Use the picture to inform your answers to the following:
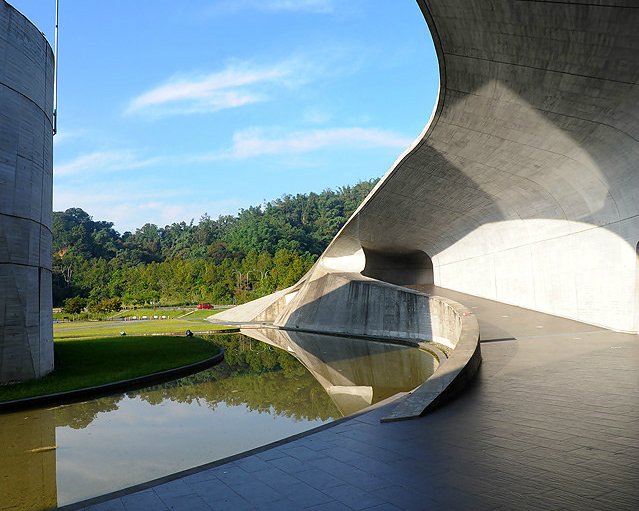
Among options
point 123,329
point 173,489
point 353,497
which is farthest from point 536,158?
point 123,329

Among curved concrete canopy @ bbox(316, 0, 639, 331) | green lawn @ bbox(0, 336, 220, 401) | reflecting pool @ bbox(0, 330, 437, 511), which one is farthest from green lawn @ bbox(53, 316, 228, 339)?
reflecting pool @ bbox(0, 330, 437, 511)

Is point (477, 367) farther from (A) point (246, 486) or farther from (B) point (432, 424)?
(A) point (246, 486)

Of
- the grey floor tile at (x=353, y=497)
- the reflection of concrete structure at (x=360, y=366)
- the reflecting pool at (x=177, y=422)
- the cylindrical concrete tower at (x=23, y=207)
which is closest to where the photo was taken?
the grey floor tile at (x=353, y=497)

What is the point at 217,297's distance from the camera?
5541 centimetres

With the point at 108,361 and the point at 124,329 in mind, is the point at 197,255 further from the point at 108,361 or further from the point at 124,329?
the point at 108,361

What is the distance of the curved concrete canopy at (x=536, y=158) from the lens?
7.75 metres

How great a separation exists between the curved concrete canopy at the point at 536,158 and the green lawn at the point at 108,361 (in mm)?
9119

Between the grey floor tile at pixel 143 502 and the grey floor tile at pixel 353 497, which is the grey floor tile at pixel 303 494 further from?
the grey floor tile at pixel 143 502

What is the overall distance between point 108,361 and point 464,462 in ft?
40.3

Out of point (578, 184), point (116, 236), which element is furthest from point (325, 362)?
point (116, 236)

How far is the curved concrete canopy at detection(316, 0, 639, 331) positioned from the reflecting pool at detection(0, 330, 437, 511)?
16.4 feet

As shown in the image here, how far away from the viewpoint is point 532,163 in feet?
42.1

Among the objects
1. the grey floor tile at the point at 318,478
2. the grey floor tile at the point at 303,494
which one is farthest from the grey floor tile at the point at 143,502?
the grey floor tile at the point at 318,478

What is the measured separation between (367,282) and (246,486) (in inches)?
676
